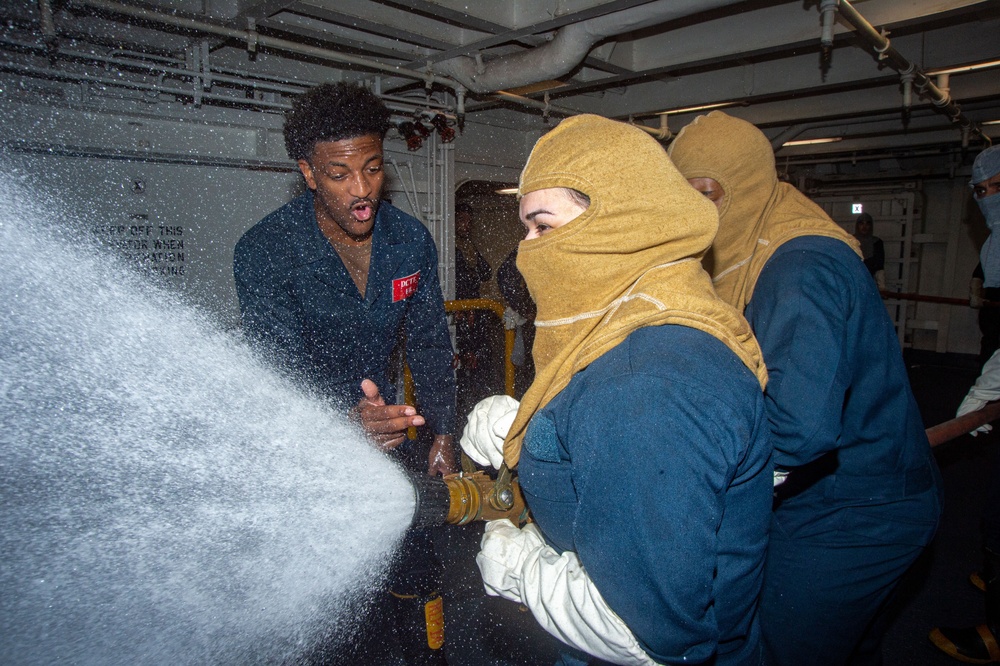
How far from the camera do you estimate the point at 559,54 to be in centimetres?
455

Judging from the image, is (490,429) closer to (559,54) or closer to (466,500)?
(466,500)

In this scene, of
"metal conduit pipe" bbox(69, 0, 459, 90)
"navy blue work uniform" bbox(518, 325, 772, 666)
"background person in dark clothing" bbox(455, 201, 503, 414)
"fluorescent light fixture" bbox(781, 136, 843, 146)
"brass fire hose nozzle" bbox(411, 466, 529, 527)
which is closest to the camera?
"navy blue work uniform" bbox(518, 325, 772, 666)

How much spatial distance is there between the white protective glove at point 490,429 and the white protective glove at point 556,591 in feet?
1.13

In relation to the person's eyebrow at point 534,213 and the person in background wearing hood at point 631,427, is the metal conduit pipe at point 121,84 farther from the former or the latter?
the person in background wearing hood at point 631,427

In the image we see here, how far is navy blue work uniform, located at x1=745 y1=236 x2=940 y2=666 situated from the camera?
2.07 m

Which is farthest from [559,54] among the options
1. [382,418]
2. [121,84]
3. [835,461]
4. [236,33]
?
[835,461]

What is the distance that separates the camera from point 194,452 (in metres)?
2.91

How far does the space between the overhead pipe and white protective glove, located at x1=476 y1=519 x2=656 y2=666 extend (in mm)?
3442

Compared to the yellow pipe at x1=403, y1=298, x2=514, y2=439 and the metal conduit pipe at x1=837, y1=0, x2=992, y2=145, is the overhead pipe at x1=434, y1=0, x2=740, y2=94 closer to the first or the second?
the metal conduit pipe at x1=837, y1=0, x2=992, y2=145

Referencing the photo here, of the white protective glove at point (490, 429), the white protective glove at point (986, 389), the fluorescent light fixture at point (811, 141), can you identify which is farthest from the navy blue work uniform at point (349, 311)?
the fluorescent light fixture at point (811, 141)

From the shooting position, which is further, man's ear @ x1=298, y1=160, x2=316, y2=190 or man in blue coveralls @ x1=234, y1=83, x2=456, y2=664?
man's ear @ x1=298, y1=160, x2=316, y2=190

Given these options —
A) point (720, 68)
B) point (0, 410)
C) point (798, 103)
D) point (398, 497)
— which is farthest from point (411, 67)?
point (798, 103)

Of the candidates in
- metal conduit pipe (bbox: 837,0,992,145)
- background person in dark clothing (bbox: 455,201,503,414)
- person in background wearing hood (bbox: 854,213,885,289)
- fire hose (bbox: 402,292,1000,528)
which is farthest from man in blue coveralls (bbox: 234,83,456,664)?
person in background wearing hood (bbox: 854,213,885,289)

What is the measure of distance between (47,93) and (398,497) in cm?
435
